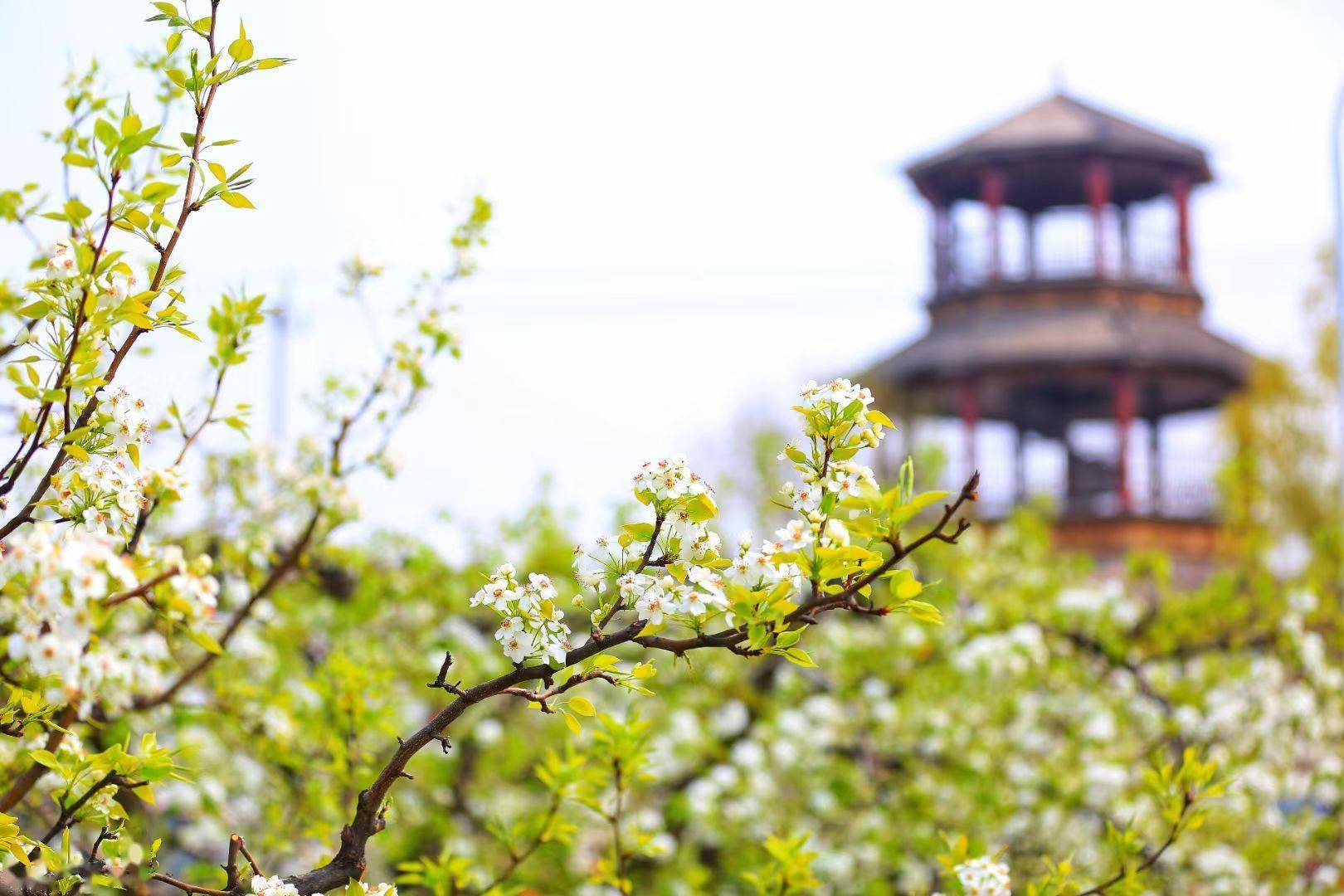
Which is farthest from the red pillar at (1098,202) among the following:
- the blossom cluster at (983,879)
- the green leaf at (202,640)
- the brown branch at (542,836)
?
the green leaf at (202,640)

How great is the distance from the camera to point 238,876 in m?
2.03

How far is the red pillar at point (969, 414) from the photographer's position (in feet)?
53.6

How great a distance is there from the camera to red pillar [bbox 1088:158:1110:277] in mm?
17125

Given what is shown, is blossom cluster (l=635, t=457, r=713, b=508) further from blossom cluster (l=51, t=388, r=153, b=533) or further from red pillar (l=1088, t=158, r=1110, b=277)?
red pillar (l=1088, t=158, r=1110, b=277)

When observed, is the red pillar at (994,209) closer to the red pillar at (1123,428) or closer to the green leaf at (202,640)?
the red pillar at (1123,428)

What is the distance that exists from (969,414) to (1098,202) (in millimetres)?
3493

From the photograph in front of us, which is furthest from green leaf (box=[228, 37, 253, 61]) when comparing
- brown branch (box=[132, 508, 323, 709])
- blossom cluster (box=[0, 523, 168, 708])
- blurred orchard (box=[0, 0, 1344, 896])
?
brown branch (box=[132, 508, 323, 709])

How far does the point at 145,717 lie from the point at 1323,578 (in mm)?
4876

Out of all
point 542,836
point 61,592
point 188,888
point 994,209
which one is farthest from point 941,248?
point 61,592

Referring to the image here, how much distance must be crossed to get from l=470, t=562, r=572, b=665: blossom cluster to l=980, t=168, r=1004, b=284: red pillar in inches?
642

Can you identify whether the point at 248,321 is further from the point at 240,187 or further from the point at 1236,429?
the point at 1236,429

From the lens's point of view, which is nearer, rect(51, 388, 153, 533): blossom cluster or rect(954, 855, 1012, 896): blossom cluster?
rect(51, 388, 153, 533): blossom cluster

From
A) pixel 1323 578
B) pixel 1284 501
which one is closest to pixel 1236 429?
pixel 1284 501

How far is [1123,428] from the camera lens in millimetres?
16453
